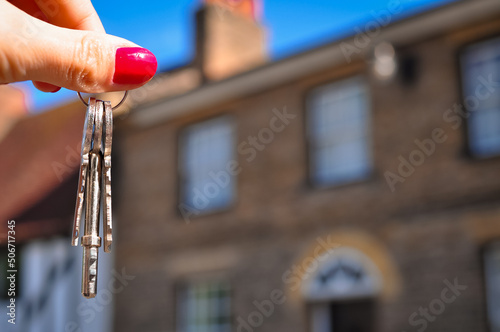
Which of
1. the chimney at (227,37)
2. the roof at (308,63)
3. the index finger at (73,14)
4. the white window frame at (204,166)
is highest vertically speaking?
the chimney at (227,37)

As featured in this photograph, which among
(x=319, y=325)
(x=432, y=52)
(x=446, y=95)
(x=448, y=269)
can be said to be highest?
(x=432, y=52)

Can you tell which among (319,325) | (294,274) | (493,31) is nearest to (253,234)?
(294,274)

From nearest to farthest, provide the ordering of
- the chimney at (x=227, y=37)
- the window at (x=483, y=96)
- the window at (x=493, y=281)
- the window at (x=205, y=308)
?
the window at (x=493, y=281) < the window at (x=483, y=96) < the window at (x=205, y=308) < the chimney at (x=227, y=37)

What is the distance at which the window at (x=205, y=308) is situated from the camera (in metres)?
13.9

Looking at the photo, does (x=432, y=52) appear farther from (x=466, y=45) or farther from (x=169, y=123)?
(x=169, y=123)

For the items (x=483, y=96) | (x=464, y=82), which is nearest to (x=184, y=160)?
(x=464, y=82)

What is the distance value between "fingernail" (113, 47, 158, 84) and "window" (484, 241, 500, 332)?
1005cm

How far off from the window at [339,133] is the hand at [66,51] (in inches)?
429

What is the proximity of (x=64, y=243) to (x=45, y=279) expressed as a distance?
0.83 metres

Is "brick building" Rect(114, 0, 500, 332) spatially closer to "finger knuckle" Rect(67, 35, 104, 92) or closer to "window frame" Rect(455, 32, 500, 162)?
"window frame" Rect(455, 32, 500, 162)

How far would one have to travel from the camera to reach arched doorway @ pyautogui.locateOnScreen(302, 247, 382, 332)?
39.2 feet

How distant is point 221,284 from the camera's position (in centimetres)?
1403

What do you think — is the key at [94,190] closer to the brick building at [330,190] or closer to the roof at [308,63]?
the brick building at [330,190]

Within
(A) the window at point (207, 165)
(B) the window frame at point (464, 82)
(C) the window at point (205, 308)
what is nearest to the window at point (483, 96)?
(B) the window frame at point (464, 82)
